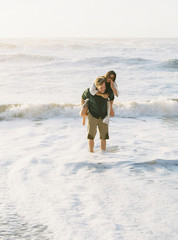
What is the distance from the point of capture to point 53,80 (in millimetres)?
14328

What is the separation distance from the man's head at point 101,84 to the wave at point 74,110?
3.89 m

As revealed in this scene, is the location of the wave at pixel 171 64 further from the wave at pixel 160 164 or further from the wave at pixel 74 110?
the wave at pixel 160 164

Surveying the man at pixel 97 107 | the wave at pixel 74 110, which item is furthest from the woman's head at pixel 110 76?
the wave at pixel 74 110

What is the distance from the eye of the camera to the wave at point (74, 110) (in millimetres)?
8188

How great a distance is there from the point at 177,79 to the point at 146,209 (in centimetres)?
1225

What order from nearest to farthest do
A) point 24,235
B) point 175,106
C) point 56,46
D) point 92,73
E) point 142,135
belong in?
point 24,235
point 142,135
point 175,106
point 92,73
point 56,46

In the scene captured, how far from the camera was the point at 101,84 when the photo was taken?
14.4 ft

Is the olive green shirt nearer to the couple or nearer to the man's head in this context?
the couple

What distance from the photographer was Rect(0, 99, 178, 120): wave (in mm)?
8188

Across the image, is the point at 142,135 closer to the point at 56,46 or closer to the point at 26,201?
the point at 26,201

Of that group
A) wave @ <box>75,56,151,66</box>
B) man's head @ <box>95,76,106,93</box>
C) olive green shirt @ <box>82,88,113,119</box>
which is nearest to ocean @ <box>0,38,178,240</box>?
olive green shirt @ <box>82,88,113,119</box>

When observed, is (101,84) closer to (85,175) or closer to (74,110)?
(85,175)

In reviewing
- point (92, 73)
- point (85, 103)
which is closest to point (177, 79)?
point (92, 73)

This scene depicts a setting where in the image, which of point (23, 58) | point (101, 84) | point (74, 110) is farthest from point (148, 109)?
point (23, 58)
